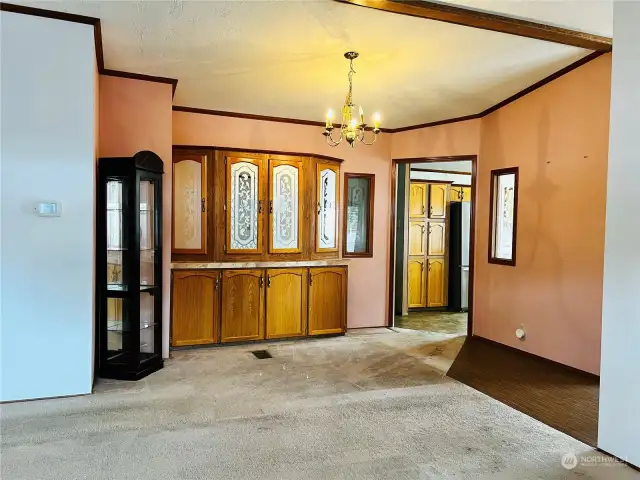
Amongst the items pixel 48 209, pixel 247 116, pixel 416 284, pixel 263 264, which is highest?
pixel 247 116

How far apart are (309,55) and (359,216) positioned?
267 centimetres

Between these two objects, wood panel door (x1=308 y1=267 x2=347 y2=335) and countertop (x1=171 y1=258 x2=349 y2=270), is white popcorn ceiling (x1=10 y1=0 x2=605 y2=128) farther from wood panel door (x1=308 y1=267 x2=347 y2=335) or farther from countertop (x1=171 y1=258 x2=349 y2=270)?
Result: wood panel door (x1=308 y1=267 x2=347 y2=335)

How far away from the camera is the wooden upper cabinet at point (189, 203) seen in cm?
505

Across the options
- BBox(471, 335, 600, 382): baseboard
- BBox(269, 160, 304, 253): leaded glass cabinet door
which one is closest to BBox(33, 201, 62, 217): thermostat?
BBox(269, 160, 304, 253): leaded glass cabinet door

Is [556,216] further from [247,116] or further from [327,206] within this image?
[247,116]

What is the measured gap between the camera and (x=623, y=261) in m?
2.80

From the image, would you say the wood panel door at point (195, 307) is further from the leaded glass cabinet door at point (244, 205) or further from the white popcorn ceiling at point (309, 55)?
the white popcorn ceiling at point (309, 55)

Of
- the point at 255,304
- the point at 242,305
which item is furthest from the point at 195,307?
the point at 255,304

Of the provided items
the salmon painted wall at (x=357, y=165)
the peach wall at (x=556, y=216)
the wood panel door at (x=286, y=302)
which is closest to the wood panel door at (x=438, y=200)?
the salmon painted wall at (x=357, y=165)

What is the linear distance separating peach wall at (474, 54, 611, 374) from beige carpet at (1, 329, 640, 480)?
1.28 m

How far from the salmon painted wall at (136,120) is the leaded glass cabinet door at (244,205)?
29.3 inches

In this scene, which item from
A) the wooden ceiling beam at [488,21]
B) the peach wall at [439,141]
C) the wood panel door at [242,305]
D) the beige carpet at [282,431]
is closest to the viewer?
the beige carpet at [282,431]

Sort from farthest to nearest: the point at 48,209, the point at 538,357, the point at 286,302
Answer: the point at 286,302
the point at 538,357
the point at 48,209

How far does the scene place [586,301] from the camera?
4391 mm
